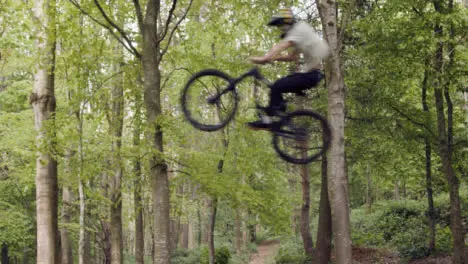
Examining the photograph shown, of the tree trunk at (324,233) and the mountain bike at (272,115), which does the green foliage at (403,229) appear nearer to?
the tree trunk at (324,233)

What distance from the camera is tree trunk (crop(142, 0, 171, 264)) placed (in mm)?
8375

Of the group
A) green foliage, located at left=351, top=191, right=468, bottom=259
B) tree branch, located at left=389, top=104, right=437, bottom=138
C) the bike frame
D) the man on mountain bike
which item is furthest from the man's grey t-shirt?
green foliage, located at left=351, top=191, right=468, bottom=259

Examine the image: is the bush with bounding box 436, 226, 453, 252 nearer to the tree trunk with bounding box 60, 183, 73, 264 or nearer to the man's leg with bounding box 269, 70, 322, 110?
the man's leg with bounding box 269, 70, 322, 110

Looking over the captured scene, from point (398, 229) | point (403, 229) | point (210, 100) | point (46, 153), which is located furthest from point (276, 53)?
point (398, 229)

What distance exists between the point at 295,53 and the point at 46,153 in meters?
5.94

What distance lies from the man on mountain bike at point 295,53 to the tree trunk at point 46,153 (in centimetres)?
515

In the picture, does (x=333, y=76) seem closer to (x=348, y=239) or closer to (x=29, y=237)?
(x=348, y=239)

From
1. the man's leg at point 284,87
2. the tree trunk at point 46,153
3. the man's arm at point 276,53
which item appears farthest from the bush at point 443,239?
the tree trunk at point 46,153

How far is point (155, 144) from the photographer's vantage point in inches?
350

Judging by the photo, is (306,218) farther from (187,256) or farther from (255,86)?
(187,256)

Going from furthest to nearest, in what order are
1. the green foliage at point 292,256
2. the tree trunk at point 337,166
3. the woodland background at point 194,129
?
the green foliage at point 292,256 → the woodland background at point 194,129 → the tree trunk at point 337,166

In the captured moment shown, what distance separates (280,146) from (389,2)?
233 inches

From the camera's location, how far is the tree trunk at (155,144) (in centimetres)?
838

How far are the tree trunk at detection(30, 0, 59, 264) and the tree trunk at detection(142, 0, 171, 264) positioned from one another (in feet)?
6.89
